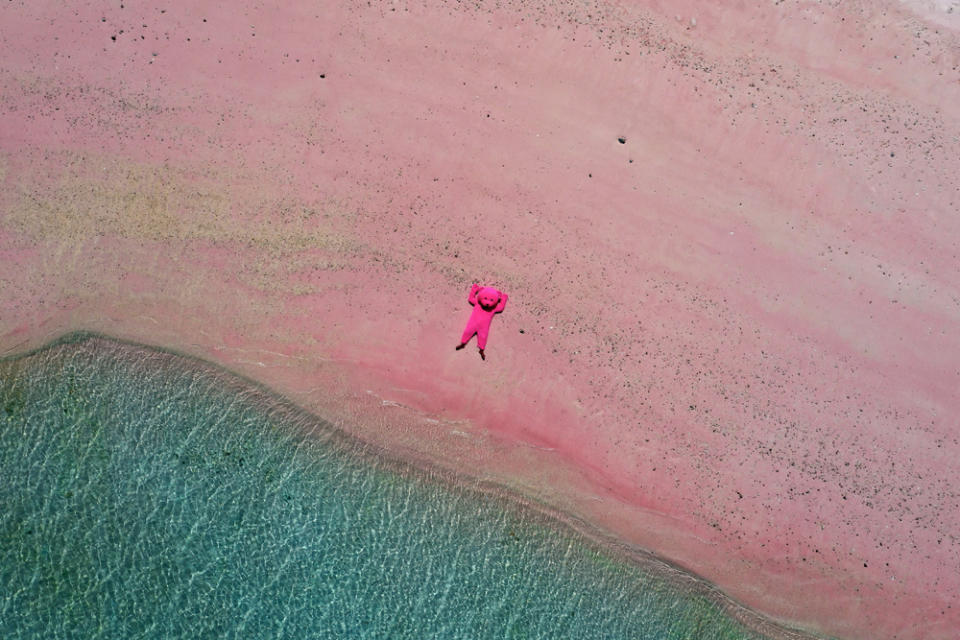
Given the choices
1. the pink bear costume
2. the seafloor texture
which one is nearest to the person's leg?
the pink bear costume

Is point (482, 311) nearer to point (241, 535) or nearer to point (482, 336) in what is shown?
point (482, 336)

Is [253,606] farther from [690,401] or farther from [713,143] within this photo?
[713,143]

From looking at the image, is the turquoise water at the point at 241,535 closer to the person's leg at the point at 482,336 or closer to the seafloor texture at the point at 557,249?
the seafloor texture at the point at 557,249

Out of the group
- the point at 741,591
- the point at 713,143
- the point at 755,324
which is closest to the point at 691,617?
the point at 741,591

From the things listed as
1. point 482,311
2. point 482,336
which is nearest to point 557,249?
point 482,311

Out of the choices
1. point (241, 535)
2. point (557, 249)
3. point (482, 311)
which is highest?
point (557, 249)

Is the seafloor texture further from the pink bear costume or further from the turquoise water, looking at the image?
the turquoise water

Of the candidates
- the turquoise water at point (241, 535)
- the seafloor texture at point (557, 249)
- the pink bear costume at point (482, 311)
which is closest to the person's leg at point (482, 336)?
the pink bear costume at point (482, 311)
